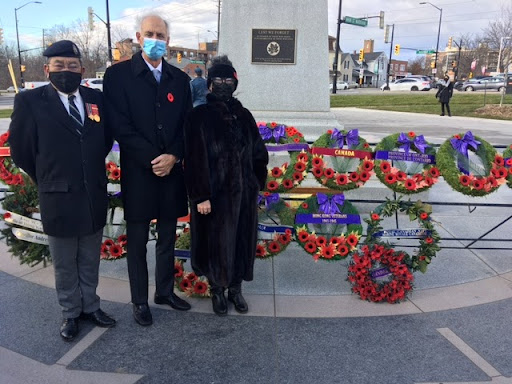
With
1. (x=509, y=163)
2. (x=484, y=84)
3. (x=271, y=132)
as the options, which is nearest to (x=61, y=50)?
(x=271, y=132)

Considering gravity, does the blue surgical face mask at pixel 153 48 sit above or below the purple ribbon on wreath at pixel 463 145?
above

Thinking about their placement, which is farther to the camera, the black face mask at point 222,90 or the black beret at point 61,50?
the black face mask at point 222,90

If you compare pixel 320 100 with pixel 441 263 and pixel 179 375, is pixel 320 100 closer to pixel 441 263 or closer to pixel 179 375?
pixel 441 263

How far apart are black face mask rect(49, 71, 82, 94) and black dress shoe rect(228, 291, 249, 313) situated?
1927 millimetres

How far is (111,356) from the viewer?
293 cm

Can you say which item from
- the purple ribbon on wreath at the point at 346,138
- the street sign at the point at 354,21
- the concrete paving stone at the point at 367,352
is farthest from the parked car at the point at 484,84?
the concrete paving stone at the point at 367,352

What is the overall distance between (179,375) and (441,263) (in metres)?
2.97

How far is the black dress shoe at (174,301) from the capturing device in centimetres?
357

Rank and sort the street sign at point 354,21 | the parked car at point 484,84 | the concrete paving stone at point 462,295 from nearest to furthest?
the concrete paving stone at point 462,295, the street sign at point 354,21, the parked car at point 484,84

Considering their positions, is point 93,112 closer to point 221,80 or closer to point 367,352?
point 221,80

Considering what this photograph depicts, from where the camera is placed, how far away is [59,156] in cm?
282

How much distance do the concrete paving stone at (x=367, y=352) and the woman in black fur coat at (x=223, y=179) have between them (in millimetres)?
650

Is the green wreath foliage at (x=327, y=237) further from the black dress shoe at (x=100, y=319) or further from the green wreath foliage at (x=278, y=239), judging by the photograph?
the black dress shoe at (x=100, y=319)

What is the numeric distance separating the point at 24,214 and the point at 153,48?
A: 2.15 metres
